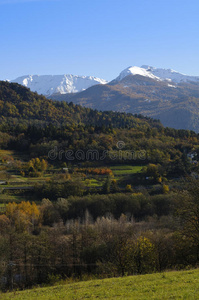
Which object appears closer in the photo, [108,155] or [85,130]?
[108,155]

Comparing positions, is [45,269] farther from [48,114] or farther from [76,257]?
[48,114]

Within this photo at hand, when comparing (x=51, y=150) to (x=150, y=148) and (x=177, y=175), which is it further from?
(x=177, y=175)

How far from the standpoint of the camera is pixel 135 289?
13.5 meters

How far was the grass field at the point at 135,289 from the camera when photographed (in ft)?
39.9

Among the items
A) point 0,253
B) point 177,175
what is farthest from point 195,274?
point 177,175

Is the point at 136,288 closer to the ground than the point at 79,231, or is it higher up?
higher up

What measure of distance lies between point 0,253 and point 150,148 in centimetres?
7148

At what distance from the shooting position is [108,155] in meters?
89.1

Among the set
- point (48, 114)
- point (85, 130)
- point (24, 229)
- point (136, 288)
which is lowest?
point (24, 229)

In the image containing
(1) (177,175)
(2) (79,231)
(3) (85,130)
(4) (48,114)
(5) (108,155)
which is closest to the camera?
(2) (79,231)

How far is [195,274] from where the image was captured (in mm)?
14797

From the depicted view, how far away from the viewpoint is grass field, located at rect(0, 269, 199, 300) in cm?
1215

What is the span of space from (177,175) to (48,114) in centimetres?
9951

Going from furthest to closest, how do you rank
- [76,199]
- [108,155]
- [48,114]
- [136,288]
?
[48,114]
[108,155]
[76,199]
[136,288]
